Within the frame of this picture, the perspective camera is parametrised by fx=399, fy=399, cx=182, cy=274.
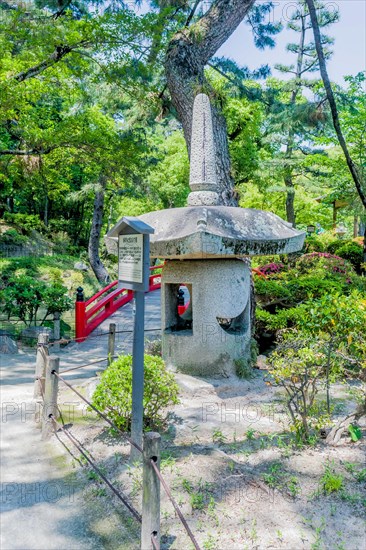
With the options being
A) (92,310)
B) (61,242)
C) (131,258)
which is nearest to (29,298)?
(92,310)

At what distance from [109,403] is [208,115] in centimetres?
427

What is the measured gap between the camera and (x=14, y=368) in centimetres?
714

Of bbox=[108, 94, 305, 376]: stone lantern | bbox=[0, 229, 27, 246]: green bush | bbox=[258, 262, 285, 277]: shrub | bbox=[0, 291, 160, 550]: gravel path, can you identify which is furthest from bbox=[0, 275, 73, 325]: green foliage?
bbox=[0, 229, 27, 246]: green bush

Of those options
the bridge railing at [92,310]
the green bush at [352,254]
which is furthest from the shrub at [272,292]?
the green bush at [352,254]

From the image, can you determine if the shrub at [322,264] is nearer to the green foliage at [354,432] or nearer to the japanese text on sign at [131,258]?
the green foliage at [354,432]

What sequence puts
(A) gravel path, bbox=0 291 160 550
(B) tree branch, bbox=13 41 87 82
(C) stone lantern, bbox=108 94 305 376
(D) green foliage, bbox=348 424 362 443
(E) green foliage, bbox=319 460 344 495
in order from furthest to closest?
1. (B) tree branch, bbox=13 41 87 82
2. (C) stone lantern, bbox=108 94 305 376
3. (D) green foliage, bbox=348 424 362 443
4. (E) green foliage, bbox=319 460 344 495
5. (A) gravel path, bbox=0 291 160 550

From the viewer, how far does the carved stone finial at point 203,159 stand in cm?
578

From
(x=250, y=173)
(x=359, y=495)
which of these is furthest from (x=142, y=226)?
(x=250, y=173)

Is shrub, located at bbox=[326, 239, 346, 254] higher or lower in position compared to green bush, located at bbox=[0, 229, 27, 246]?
lower

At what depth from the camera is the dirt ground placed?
2596 millimetres

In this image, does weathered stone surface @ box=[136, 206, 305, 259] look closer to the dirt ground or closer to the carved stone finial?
the carved stone finial

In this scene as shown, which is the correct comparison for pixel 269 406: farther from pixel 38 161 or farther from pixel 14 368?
pixel 38 161

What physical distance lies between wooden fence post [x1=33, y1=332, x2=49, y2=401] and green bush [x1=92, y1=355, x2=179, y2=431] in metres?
1.12

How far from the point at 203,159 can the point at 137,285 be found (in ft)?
9.79
